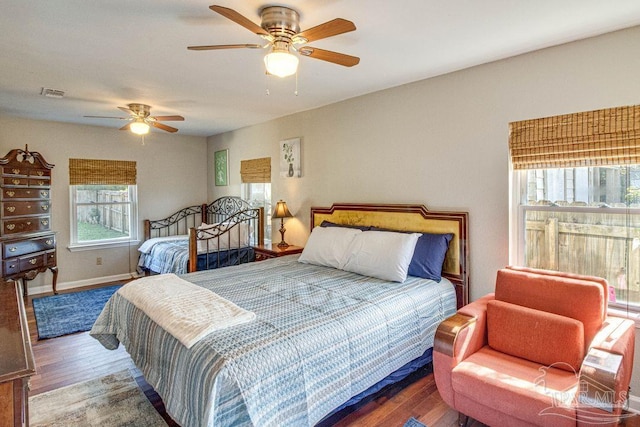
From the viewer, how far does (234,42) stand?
95.7 inches

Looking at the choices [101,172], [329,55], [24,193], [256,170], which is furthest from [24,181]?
[329,55]

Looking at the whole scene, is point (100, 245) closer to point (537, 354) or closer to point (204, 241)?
point (204, 241)

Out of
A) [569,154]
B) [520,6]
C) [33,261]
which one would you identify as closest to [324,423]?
[569,154]

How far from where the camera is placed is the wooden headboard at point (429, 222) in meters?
3.01

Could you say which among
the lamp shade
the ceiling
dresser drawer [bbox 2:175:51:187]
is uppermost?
the ceiling

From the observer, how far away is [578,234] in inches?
101

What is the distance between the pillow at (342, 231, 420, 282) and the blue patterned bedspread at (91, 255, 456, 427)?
0.31ft

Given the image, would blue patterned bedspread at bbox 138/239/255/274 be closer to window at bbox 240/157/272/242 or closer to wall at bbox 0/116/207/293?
window at bbox 240/157/272/242

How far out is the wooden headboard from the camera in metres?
3.01

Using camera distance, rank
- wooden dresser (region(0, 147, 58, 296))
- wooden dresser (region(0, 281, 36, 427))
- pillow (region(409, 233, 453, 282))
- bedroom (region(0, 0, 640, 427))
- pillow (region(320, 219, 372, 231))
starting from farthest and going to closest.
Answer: wooden dresser (region(0, 147, 58, 296))
pillow (region(320, 219, 372, 231))
pillow (region(409, 233, 453, 282))
bedroom (region(0, 0, 640, 427))
wooden dresser (region(0, 281, 36, 427))

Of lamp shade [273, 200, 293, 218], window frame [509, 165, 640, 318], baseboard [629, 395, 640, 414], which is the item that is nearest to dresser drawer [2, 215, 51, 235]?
lamp shade [273, 200, 293, 218]

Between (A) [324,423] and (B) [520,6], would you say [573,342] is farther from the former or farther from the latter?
(B) [520,6]

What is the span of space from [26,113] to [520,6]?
18.0 feet

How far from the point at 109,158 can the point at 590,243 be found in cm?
611
